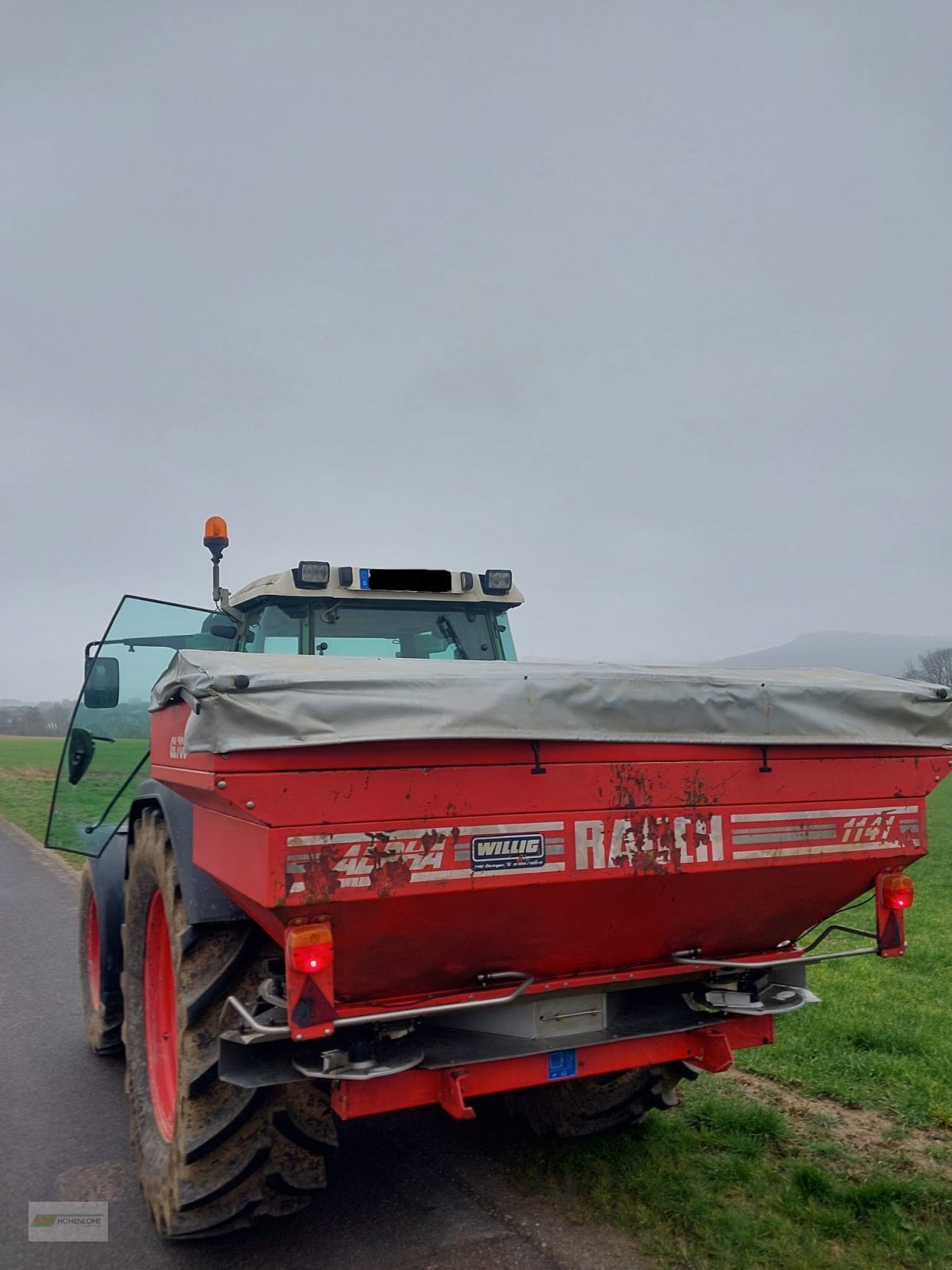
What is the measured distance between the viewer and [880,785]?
3260mm

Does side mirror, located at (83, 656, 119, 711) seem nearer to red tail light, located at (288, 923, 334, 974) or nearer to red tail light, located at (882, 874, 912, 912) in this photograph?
red tail light, located at (288, 923, 334, 974)

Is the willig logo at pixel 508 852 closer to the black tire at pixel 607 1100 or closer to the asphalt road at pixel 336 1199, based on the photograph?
the asphalt road at pixel 336 1199

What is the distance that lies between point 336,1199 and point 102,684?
2364 millimetres

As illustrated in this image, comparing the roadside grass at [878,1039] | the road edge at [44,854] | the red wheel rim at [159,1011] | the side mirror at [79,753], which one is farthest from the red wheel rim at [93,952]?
the road edge at [44,854]

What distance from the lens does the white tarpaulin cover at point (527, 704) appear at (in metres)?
2.51

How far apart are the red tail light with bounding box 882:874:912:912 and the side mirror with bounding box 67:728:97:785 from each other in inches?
136

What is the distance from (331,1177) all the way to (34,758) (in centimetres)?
4105

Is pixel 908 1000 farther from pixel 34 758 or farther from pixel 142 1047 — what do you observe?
pixel 34 758

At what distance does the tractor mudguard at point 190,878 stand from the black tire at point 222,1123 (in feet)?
0.18

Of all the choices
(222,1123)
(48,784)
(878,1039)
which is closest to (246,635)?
(222,1123)

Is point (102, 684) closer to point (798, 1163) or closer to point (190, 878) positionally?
point (190, 878)

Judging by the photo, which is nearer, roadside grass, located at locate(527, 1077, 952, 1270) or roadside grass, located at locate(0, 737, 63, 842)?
roadside grass, located at locate(527, 1077, 952, 1270)

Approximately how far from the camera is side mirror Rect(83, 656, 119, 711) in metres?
4.48

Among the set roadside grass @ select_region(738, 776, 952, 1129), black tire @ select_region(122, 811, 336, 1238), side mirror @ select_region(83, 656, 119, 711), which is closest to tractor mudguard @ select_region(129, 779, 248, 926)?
black tire @ select_region(122, 811, 336, 1238)
